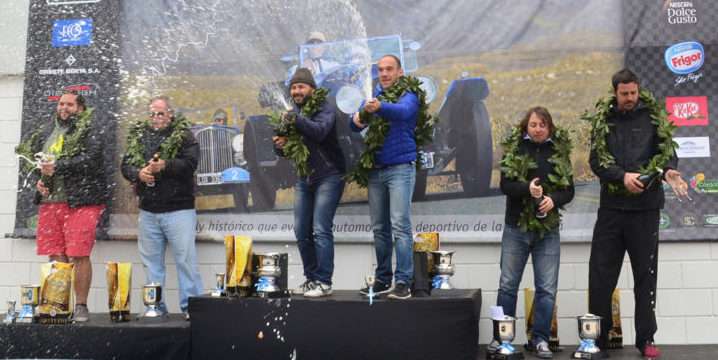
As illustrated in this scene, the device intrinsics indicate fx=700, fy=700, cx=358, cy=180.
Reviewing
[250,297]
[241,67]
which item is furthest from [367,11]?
[250,297]

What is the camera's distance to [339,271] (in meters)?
5.35

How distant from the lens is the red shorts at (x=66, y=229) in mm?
5051

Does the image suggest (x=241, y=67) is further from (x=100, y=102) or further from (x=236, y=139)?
(x=100, y=102)

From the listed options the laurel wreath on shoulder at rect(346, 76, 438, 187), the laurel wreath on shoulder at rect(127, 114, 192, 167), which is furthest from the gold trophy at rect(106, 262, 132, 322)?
the laurel wreath on shoulder at rect(346, 76, 438, 187)

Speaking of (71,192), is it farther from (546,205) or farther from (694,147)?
Answer: (694,147)

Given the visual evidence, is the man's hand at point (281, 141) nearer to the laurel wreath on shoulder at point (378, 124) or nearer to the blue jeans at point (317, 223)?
the blue jeans at point (317, 223)

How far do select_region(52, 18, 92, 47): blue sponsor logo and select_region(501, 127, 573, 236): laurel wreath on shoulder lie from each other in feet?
11.8

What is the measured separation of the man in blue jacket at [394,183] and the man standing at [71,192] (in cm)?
212

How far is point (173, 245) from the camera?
4.96 metres

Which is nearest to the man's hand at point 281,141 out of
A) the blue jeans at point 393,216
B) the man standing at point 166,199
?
the blue jeans at point 393,216

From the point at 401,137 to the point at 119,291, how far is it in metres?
2.11

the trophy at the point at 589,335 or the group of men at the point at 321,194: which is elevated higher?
the group of men at the point at 321,194

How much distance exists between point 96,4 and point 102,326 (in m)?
2.79

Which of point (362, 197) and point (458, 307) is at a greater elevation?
point (362, 197)
